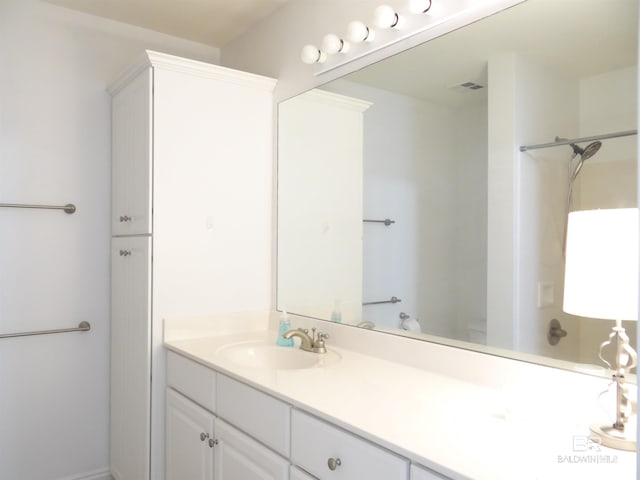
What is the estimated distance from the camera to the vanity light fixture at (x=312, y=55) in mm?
2020

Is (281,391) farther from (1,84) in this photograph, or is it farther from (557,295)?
(1,84)

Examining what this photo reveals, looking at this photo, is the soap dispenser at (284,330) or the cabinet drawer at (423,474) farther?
the soap dispenser at (284,330)

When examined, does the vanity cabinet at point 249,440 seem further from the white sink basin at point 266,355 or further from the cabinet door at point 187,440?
the white sink basin at point 266,355

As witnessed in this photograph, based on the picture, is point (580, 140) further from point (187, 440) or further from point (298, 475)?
point (187, 440)

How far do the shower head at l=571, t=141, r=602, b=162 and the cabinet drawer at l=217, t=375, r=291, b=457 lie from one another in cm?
103

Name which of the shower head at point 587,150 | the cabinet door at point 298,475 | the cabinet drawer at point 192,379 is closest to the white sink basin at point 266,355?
the cabinet drawer at point 192,379

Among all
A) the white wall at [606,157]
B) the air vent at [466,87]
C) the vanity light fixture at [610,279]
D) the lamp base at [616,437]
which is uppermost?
the air vent at [466,87]

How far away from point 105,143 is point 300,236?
111 cm

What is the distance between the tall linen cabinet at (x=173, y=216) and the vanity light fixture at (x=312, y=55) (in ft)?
1.11

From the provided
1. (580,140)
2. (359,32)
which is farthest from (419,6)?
(580,140)

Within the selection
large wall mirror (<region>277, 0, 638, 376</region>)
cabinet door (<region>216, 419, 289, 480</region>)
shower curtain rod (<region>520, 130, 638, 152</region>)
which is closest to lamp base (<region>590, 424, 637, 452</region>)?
large wall mirror (<region>277, 0, 638, 376</region>)

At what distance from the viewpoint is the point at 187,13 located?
2383 millimetres

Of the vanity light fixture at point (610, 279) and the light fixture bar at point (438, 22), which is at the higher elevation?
the light fixture bar at point (438, 22)

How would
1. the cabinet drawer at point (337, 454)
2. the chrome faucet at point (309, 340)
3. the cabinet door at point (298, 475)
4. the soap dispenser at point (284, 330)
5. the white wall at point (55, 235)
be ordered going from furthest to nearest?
1. the white wall at point (55, 235)
2. the soap dispenser at point (284, 330)
3. the chrome faucet at point (309, 340)
4. the cabinet door at point (298, 475)
5. the cabinet drawer at point (337, 454)
